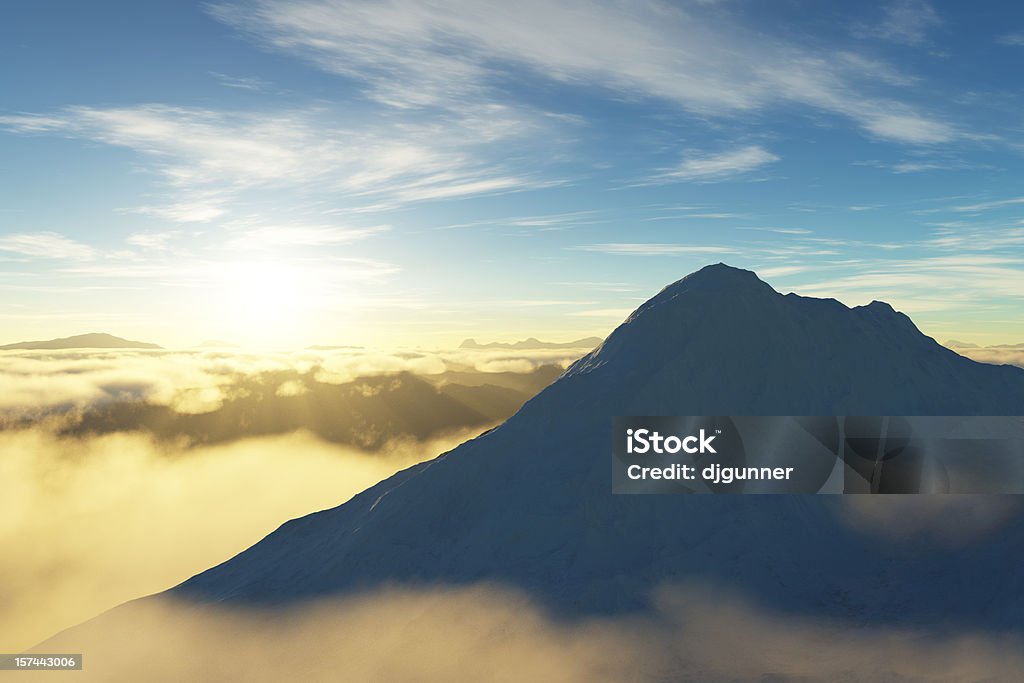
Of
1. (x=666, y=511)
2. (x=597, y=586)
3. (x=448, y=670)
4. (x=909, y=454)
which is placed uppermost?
(x=909, y=454)

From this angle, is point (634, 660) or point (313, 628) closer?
point (634, 660)

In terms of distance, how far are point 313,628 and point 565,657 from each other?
14.2 m

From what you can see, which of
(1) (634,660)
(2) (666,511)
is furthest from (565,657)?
(2) (666,511)

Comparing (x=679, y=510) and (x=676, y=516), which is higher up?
(x=679, y=510)

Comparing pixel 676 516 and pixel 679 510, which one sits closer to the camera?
pixel 676 516

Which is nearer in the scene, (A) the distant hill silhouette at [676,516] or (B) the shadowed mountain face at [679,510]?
(A) the distant hill silhouette at [676,516]

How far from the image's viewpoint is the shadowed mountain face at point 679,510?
36.1 meters

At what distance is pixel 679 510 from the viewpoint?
40.6 m

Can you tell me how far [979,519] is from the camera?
38.1 meters

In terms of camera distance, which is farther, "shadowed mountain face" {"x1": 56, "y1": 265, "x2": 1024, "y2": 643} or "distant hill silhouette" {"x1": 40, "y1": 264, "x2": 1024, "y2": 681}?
"shadowed mountain face" {"x1": 56, "y1": 265, "x2": 1024, "y2": 643}

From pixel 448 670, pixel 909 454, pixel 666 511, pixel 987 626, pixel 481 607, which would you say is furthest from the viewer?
pixel 909 454

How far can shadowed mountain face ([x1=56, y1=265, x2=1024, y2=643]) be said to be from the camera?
119 feet

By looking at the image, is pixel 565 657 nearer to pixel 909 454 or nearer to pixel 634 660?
pixel 634 660

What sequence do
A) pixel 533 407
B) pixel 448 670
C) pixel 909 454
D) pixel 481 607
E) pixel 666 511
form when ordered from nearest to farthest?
1. pixel 448 670
2. pixel 481 607
3. pixel 666 511
4. pixel 909 454
5. pixel 533 407
